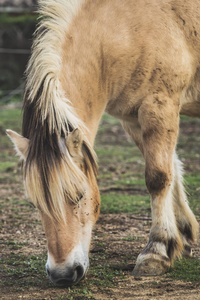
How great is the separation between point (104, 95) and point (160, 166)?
713 millimetres

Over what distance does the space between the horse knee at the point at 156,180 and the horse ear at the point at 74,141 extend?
2.61ft

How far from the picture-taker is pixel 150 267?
3.45 meters

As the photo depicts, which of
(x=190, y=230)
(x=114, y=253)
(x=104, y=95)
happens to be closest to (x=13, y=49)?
(x=104, y=95)

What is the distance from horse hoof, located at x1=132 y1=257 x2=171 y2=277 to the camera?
3.44m

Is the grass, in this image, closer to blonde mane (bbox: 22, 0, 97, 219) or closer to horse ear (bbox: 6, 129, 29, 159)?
blonde mane (bbox: 22, 0, 97, 219)

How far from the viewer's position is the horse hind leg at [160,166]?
11.8ft

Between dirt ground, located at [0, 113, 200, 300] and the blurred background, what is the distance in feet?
28.8

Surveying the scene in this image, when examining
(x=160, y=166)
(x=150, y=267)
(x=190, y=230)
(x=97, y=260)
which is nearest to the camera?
(x=150, y=267)

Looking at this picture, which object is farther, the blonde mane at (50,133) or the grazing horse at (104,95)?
the grazing horse at (104,95)

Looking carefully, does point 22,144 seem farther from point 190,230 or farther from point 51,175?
point 190,230

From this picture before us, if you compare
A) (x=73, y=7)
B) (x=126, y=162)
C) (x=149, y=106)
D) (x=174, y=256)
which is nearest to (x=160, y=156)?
(x=149, y=106)

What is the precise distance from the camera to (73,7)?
3.66 meters

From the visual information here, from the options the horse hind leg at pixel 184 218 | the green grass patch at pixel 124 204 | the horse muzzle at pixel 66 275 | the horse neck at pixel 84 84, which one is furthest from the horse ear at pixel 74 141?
the green grass patch at pixel 124 204

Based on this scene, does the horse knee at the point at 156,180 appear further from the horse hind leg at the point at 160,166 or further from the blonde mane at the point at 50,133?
the blonde mane at the point at 50,133
